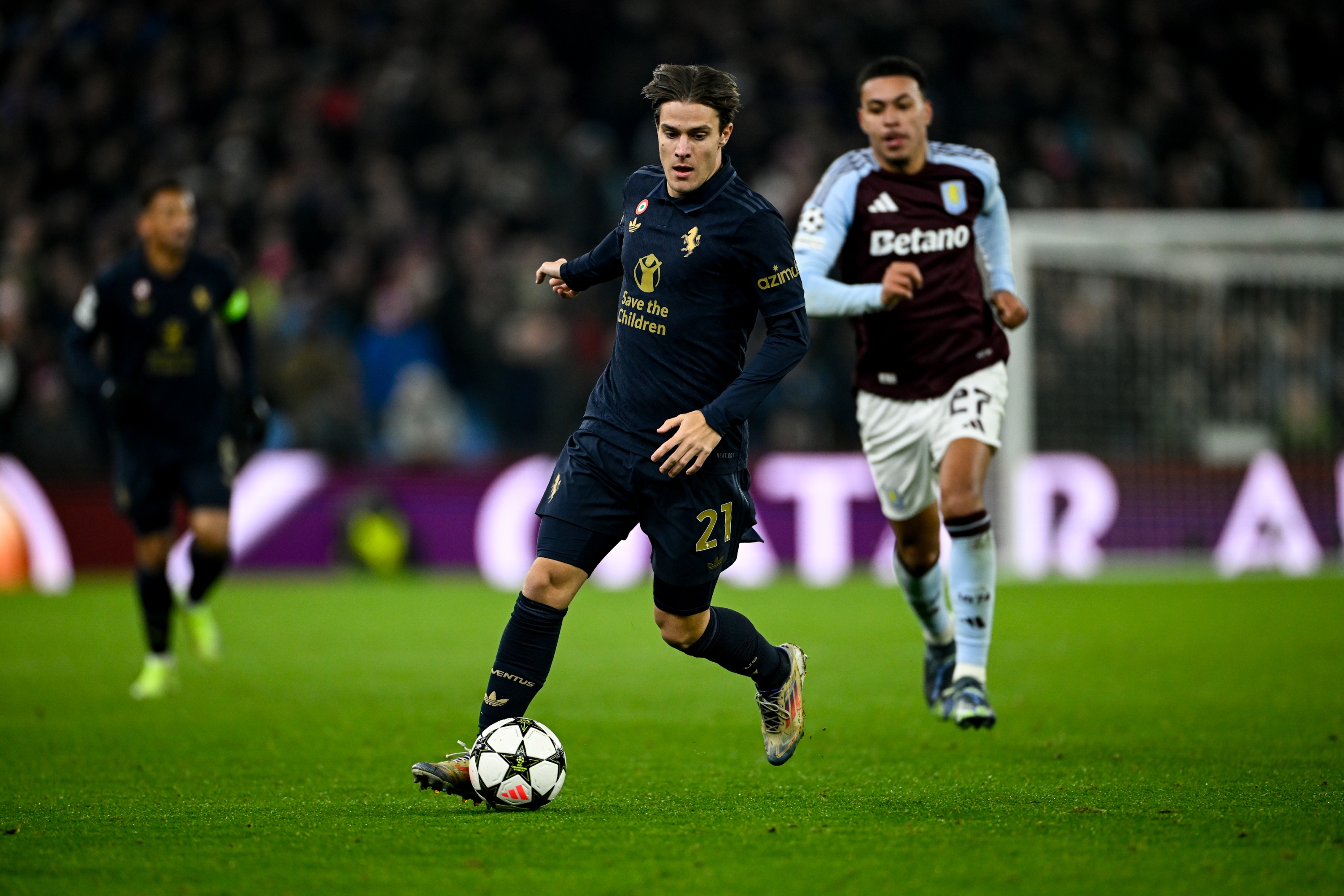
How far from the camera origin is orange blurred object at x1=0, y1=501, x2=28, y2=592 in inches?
580

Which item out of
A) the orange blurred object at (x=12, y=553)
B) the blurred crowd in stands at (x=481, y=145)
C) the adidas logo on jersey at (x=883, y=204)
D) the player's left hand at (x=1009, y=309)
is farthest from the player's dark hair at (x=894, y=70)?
the orange blurred object at (x=12, y=553)

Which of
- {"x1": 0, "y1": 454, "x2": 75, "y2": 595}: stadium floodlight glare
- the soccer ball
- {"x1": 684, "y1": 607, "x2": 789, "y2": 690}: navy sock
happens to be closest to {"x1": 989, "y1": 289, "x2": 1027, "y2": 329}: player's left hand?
{"x1": 684, "y1": 607, "x2": 789, "y2": 690}: navy sock

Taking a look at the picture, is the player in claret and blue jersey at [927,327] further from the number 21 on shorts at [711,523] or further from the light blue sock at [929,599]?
the number 21 on shorts at [711,523]

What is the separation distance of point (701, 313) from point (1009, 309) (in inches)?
76.3

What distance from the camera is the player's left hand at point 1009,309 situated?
6508mm

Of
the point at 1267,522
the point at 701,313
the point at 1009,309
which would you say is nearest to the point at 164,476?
the point at 701,313

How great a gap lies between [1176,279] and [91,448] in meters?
10.7

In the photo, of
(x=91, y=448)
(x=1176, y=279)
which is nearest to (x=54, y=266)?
(x=91, y=448)

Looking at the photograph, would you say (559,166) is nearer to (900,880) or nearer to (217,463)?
(217,463)

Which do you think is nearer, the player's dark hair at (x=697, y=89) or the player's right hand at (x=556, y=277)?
the player's dark hair at (x=697, y=89)

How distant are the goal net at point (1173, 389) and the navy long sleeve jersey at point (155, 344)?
7984 mm

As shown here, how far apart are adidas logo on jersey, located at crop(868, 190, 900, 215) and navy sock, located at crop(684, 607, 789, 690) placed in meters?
2.10

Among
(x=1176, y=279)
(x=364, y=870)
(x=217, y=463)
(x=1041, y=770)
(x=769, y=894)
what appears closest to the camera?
(x=769, y=894)

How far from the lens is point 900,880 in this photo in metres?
3.88
